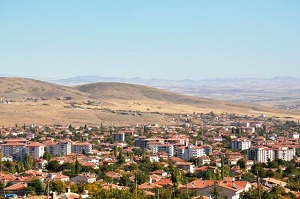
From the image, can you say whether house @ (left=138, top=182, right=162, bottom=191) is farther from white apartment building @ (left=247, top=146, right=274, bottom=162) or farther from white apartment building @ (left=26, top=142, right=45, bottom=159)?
white apartment building @ (left=26, top=142, right=45, bottom=159)

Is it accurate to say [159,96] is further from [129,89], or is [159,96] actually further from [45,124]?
[45,124]

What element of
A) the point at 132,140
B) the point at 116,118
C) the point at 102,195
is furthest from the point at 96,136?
the point at 102,195

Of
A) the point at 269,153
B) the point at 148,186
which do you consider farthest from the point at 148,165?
the point at 269,153

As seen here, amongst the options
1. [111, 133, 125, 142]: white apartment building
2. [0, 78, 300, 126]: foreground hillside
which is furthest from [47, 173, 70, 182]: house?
[0, 78, 300, 126]: foreground hillside

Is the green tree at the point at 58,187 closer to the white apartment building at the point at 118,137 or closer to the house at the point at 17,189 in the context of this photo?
the house at the point at 17,189

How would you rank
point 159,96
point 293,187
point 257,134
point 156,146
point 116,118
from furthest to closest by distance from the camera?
point 159,96, point 116,118, point 257,134, point 156,146, point 293,187

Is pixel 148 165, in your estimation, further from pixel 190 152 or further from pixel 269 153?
pixel 269 153

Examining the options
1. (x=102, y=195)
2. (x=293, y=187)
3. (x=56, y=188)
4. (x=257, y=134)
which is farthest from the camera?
(x=257, y=134)
